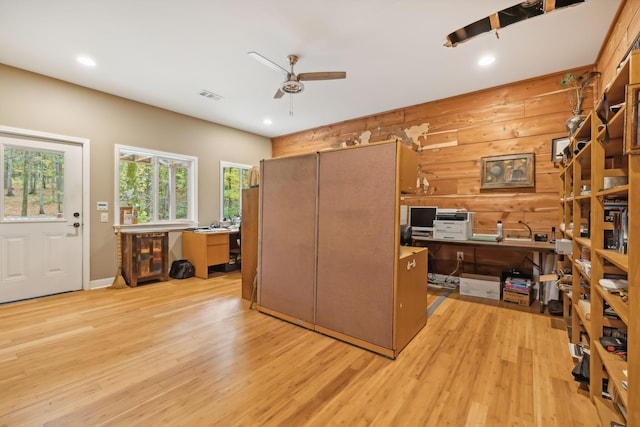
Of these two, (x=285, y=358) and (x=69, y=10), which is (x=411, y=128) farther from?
(x=69, y=10)

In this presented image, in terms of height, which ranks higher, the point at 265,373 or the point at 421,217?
the point at 421,217

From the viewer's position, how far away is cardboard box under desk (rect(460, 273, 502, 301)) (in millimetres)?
3904

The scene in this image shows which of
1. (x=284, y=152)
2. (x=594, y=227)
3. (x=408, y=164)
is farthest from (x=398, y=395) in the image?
(x=284, y=152)

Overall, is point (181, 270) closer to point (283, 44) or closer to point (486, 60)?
point (283, 44)

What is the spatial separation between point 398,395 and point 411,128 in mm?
4245

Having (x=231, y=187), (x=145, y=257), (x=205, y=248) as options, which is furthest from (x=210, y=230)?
(x=231, y=187)

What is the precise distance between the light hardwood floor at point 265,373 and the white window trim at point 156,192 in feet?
5.56

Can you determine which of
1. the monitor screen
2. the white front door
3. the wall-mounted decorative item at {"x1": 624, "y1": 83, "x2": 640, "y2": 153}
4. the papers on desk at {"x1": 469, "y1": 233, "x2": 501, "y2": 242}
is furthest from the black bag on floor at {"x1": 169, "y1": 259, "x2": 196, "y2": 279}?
the wall-mounted decorative item at {"x1": 624, "y1": 83, "x2": 640, "y2": 153}

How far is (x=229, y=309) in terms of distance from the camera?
3.50 meters

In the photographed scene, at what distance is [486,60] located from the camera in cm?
345

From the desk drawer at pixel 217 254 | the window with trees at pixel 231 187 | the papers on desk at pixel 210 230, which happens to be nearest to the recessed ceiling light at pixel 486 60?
the window with trees at pixel 231 187

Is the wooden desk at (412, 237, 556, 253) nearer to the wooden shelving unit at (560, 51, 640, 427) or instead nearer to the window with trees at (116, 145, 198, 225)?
the wooden shelving unit at (560, 51, 640, 427)

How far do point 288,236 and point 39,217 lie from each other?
3530mm

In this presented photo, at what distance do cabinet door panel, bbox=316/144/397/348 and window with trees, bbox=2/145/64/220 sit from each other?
387cm
